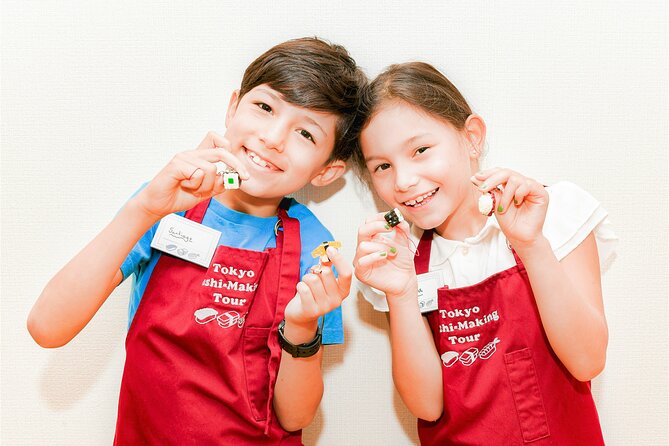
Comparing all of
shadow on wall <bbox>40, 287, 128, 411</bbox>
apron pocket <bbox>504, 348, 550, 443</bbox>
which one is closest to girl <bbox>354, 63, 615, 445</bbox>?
apron pocket <bbox>504, 348, 550, 443</bbox>

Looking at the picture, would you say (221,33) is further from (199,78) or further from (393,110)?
(393,110)

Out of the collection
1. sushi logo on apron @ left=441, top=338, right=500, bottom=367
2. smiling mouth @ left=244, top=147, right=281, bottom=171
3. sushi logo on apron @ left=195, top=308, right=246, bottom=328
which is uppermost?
smiling mouth @ left=244, top=147, right=281, bottom=171

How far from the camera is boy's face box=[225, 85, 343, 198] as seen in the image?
3.58 feet

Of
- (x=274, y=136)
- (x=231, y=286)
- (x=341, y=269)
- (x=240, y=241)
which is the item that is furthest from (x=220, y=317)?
(x=274, y=136)

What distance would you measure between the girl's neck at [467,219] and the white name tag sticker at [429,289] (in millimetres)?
104

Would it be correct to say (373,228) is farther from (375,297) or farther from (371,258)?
(375,297)

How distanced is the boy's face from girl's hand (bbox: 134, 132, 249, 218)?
0.10m

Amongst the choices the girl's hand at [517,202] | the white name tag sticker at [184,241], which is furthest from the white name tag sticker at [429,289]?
the white name tag sticker at [184,241]

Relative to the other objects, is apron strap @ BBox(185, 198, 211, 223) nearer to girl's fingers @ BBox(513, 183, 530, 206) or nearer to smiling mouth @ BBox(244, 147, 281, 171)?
smiling mouth @ BBox(244, 147, 281, 171)

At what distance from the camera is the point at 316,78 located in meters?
1.11

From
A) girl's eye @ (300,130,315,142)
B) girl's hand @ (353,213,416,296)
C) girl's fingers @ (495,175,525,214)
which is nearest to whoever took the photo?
girl's fingers @ (495,175,525,214)

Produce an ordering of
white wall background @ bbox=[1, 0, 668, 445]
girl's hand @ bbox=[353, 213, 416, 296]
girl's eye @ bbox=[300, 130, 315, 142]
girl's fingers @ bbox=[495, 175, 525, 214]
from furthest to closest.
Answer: white wall background @ bbox=[1, 0, 668, 445] → girl's eye @ bbox=[300, 130, 315, 142] → girl's hand @ bbox=[353, 213, 416, 296] → girl's fingers @ bbox=[495, 175, 525, 214]

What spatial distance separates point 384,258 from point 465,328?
0.75ft

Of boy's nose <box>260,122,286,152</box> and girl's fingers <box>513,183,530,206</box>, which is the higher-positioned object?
boy's nose <box>260,122,286,152</box>
